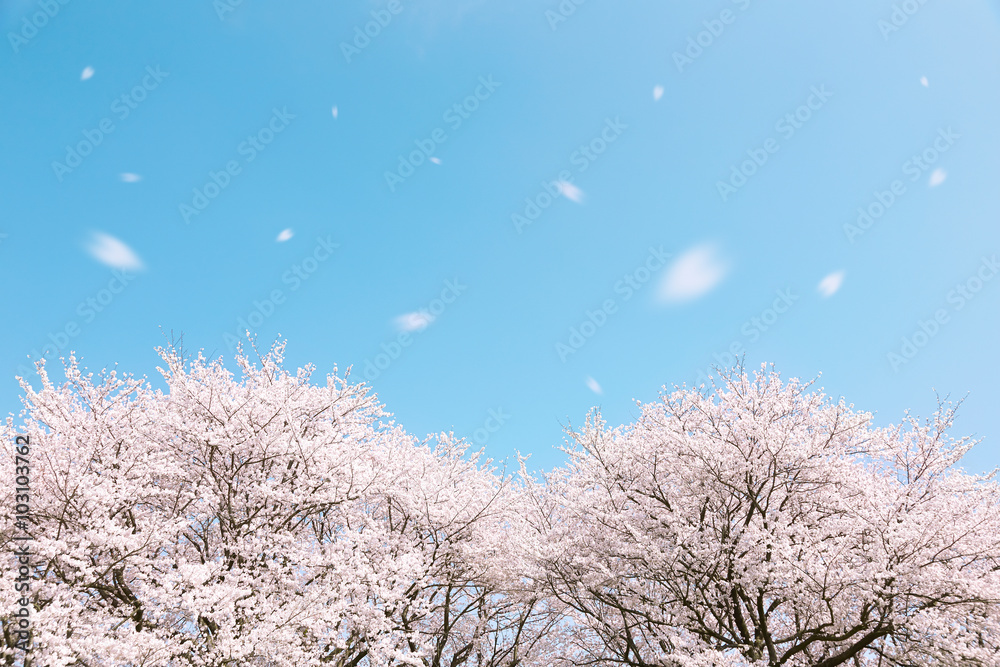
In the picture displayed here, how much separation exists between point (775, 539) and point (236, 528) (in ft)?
35.1

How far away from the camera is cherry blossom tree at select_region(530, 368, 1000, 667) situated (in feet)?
31.9

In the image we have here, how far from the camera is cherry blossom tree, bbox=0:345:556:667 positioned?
9273mm

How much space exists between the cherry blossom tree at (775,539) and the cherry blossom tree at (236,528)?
10.1 feet

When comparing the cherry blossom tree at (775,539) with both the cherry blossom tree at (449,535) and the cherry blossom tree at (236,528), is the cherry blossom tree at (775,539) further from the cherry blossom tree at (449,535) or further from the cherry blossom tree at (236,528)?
the cherry blossom tree at (236,528)

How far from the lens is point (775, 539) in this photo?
10578 mm

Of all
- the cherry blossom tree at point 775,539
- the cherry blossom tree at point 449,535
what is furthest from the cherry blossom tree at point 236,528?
the cherry blossom tree at point 775,539

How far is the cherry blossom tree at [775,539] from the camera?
9.73 metres

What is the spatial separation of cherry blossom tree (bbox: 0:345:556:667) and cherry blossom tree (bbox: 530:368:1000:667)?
3.07 metres

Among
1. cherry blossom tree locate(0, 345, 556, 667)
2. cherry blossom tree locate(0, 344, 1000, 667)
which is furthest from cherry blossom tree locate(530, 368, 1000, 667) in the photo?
cherry blossom tree locate(0, 345, 556, 667)

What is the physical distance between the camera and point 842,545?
10219 mm

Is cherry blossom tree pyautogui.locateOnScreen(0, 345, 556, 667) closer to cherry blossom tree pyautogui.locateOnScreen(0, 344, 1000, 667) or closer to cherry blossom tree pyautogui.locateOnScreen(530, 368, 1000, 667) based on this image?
cherry blossom tree pyautogui.locateOnScreen(0, 344, 1000, 667)

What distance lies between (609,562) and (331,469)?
6934 millimetres

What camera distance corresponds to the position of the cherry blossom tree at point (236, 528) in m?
9.27

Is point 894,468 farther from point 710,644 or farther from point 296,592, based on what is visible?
point 296,592
